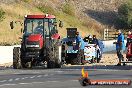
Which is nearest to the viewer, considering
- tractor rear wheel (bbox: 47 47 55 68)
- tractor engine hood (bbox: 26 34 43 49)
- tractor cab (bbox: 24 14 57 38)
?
tractor rear wheel (bbox: 47 47 55 68)

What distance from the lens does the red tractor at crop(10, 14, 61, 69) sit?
25672 millimetres

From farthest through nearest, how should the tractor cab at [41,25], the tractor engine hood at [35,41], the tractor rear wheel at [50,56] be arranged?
1. the tractor cab at [41,25]
2. the tractor engine hood at [35,41]
3. the tractor rear wheel at [50,56]

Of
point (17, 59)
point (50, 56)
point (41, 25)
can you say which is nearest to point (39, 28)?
point (41, 25)

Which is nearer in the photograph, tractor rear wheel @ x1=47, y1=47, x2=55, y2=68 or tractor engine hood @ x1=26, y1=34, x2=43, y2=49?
tractor rear wheel @ x1=47, y1=47, x2=55, y2=68

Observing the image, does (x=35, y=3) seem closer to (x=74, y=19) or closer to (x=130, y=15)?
(x=74, y=19)

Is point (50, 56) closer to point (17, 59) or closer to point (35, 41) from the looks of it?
point (35, 41)

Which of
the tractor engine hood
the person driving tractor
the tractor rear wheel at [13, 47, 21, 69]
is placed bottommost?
the tractor rear wheel at [13, 47, 21, 69]

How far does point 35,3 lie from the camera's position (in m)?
85.6

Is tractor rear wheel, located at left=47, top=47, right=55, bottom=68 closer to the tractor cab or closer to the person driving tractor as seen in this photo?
the tractor cab

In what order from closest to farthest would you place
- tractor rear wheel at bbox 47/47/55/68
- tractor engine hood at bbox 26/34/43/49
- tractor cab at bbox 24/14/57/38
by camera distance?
tractor rear wheel at bbox 47/47/55/68 < tractor engine hood at bbox 26/34/43/49 < tractor cab at bbox 24/14/57/38

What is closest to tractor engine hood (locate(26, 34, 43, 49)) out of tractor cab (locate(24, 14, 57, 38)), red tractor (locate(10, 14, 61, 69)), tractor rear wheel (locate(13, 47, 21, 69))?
red tractor (locate(10, 14, 61, 69))

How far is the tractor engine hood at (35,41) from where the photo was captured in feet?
84.7

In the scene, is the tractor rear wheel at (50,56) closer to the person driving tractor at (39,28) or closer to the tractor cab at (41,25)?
the tractor cab at (41,25)

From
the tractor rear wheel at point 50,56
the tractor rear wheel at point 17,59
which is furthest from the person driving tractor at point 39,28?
the tractor rear wheel at point 17,59
